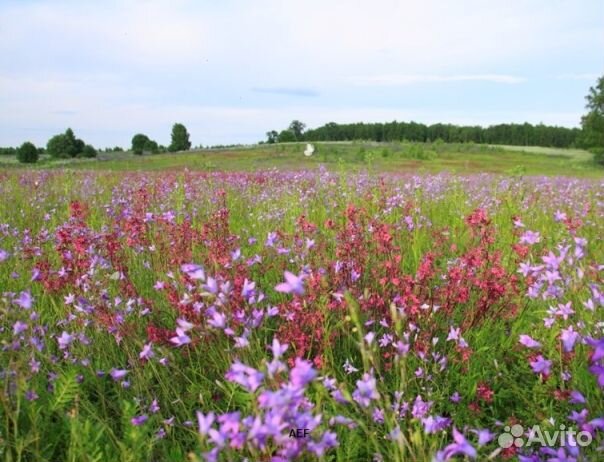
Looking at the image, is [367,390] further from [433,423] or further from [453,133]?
[453,133]

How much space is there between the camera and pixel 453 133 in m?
87.0

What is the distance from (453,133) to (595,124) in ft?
126

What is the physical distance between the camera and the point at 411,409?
2.24m

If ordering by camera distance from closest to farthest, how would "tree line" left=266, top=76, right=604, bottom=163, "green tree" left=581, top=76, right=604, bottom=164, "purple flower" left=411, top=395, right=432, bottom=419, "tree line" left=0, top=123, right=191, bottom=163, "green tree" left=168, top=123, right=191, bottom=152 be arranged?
Result: "purple flower" left=411, top=395, right=432, bottom=419
"green tree" left=581, top=76, right=604, bottom=164
"tree line" left=0, top=123, right=191, bottom=163
"green tree" left=168, top=123, right=191, bottom=152
"tree line" left=266, top=76, right=604, bottom=163

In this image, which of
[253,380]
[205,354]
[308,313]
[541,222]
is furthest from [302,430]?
[541,222]

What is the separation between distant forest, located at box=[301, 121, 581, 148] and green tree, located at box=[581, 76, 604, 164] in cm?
3323

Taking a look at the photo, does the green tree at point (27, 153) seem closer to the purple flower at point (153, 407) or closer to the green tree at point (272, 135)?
the green tree at point (272, 135)

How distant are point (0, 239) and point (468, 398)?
4666mm

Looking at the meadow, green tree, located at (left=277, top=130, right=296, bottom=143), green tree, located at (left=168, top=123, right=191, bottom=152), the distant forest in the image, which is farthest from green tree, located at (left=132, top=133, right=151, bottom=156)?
the meadow

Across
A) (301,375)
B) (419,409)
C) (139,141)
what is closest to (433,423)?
(419,409)

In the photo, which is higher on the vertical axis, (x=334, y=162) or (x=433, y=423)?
(x=334, y=162)

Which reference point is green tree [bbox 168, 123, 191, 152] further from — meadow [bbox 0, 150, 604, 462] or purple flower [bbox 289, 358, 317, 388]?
purple flower [bbox 289, 358, 317, 388]

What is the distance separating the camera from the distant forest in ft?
279

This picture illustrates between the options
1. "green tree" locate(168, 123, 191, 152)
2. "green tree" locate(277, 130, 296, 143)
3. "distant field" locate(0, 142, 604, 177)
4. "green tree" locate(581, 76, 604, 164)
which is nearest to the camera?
"distant field" locate(0, 142, 604, 177)
